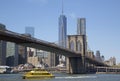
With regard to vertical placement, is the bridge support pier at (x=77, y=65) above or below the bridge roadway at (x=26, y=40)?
below

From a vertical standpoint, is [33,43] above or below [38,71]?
above

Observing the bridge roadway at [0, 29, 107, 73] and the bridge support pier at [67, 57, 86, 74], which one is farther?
the bridge support pier at [67, 57, 86, 74]

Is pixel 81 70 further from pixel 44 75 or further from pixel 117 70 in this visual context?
pixel 44 75

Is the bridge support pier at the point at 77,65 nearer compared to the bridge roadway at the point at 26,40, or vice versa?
the bridge roadway at the point at 26,40

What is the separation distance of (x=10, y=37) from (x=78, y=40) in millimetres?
85561

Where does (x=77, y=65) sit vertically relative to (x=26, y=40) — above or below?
below

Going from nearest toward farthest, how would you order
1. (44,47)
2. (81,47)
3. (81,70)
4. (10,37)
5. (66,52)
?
(10,37) → (44,47) → (66,52) → (81,70) → (81,47)

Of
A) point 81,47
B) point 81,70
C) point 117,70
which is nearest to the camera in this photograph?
point 81,70

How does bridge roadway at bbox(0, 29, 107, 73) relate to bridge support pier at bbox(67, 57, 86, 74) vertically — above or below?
above

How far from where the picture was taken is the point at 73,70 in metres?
143

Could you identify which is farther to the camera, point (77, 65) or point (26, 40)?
point (77, 65)

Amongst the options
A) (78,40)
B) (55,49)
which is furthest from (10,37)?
(78,40)

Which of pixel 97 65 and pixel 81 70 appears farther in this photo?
pixel 97 65

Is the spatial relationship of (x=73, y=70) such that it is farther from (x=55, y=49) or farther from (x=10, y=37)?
(x=10, y=37)
